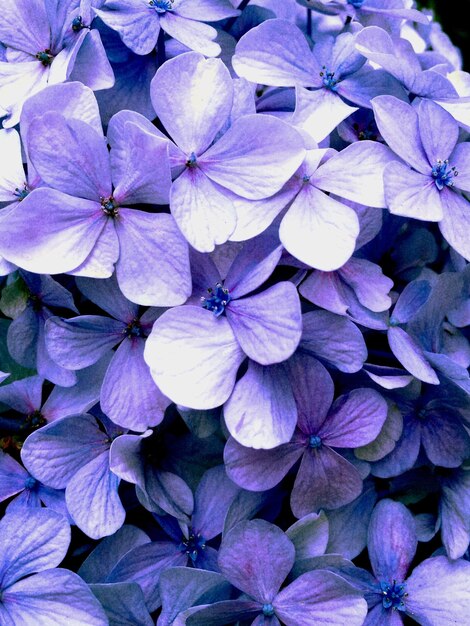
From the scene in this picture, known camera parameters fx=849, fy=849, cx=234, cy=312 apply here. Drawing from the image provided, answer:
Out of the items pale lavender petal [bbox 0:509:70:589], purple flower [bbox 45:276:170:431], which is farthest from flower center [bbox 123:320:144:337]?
pale lavender petal [bbox 0:509:70:589]

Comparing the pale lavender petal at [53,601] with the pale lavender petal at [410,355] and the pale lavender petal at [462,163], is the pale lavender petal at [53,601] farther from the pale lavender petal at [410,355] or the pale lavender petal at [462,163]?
the pale lavender petal at [462,163]

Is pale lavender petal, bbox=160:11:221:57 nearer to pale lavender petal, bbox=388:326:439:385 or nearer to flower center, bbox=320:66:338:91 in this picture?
flower center, bbox=320:66:338:91

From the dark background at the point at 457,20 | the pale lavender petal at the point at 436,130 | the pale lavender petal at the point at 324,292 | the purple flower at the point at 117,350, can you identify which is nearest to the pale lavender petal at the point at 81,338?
the purple flower at the point at 117,350

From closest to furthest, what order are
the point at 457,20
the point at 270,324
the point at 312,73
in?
the point at 270,324
the point at 312,73
the point at 457,20

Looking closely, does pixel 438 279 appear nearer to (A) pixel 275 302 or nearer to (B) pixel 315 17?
(A) pixel 275 302

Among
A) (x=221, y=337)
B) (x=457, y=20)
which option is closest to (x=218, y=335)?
(x=221, y=337)

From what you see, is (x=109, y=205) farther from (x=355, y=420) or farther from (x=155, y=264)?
(x=355, y=420)
